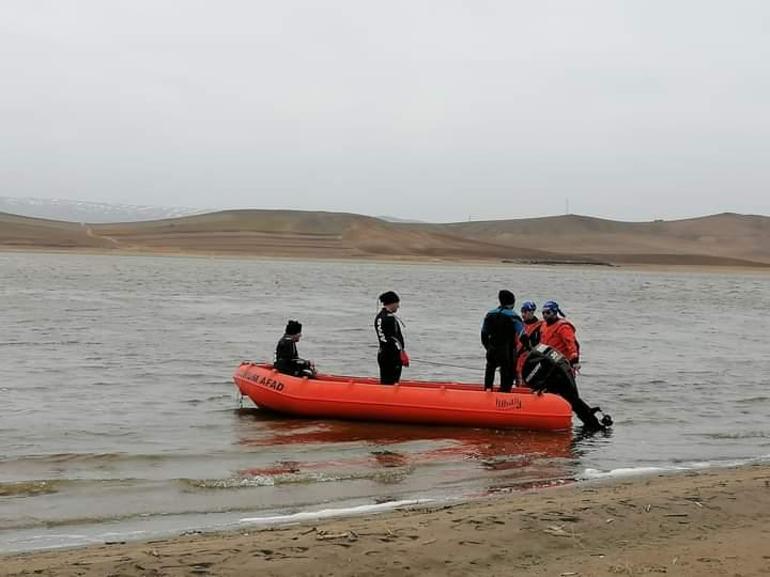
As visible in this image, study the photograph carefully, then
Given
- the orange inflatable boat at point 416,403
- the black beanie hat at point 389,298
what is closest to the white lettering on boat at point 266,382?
the orange inflatable boat at point 416,403

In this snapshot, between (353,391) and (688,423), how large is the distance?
4.57 metres

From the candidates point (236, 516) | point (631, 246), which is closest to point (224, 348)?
point (236, 516)

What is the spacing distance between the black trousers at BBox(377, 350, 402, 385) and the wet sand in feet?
15.7

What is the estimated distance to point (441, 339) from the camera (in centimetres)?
2483

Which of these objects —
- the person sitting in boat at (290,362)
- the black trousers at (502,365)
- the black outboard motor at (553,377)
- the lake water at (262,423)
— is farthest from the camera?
the person sitting in boat at (290,362)

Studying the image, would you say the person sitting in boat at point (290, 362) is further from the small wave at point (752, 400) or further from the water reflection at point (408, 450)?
the small wave at point (752, 400)

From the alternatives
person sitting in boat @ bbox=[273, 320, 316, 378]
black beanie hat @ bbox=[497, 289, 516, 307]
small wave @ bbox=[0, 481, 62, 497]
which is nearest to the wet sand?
small wave @ bbox=[0, 481, 62, 497]

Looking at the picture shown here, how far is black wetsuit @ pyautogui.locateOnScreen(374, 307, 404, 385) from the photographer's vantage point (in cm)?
1166

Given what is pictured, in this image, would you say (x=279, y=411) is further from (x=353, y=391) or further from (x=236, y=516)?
(x=236, y=516)

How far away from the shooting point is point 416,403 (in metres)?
11.9

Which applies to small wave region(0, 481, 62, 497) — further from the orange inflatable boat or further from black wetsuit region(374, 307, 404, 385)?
black wetsuit region(374, 307, 404, 385)

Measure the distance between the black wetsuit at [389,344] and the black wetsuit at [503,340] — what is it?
1066 millimetres

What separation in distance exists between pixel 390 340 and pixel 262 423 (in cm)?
193

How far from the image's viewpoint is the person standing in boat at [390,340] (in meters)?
11.5
